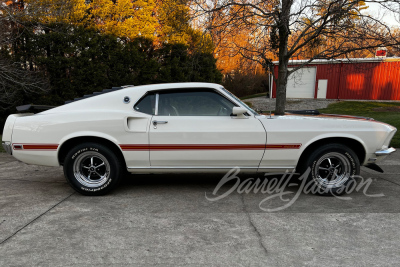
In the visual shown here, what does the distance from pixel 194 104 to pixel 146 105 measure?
0.66 meters

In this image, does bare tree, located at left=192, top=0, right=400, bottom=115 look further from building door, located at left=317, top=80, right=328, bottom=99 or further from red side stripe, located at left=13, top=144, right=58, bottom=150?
building door, located at left=317, top=80, right=328, bottom=99

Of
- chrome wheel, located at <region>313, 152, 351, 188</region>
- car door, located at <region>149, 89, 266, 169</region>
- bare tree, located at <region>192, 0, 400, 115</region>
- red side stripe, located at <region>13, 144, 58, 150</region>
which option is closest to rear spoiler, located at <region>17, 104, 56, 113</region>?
red side stripe, located at <region>13, 144, 58, 150</region>

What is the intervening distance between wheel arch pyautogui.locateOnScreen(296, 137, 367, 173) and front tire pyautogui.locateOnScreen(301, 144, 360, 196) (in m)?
0.10

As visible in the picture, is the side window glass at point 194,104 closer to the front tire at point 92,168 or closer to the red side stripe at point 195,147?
the red side stripe at point 195,147

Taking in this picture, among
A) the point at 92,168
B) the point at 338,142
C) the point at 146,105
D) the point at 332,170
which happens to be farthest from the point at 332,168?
the point at 92,168

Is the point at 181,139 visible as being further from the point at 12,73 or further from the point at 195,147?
the point at 12,73

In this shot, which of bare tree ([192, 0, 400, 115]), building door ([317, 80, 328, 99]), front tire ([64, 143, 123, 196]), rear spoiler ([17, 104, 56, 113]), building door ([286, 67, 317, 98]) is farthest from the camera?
building door ([286, 67, 317, 98])

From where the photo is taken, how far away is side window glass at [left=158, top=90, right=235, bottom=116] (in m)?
4.13

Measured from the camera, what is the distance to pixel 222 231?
10.0 ft

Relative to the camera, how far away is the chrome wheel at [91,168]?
408 cm

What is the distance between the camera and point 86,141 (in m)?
4.11

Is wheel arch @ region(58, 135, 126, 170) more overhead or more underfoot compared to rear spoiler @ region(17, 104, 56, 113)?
more underfoot

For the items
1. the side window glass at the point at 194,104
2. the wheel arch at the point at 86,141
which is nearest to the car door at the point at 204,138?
the side window glass at the point at 194,104

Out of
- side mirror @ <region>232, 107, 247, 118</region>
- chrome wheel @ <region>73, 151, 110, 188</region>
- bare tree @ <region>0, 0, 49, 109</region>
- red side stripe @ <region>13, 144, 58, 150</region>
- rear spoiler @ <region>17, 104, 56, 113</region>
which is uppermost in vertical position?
bare tree @ <region>0, 0, 49, 109</region>
